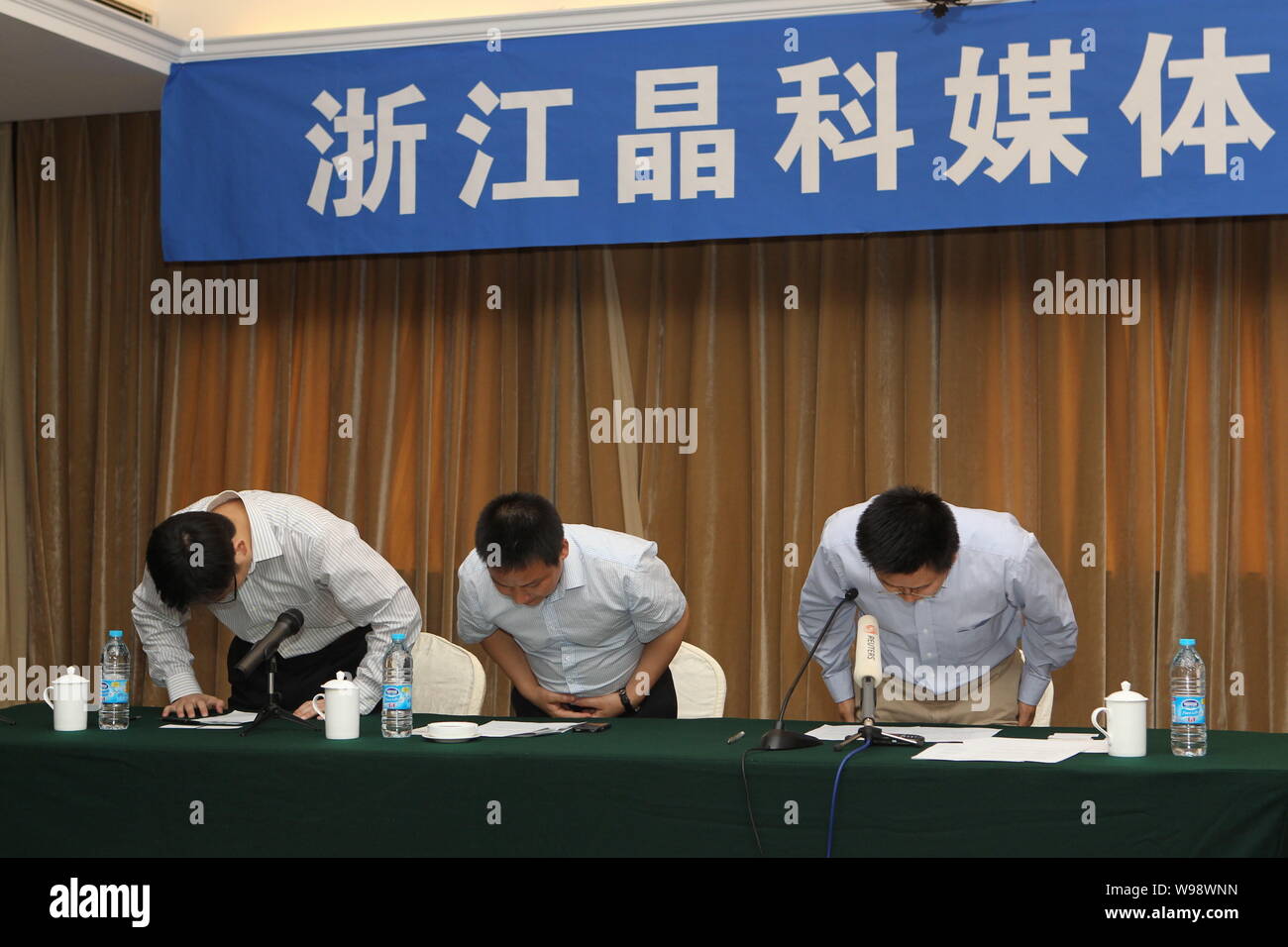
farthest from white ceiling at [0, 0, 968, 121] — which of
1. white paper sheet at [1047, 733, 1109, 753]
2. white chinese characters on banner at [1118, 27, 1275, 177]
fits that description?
white paper sheet at [1047, 733, 1109, 753]

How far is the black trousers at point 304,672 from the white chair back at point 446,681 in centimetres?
16

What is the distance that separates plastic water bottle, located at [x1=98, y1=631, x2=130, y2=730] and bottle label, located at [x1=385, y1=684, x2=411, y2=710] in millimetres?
607

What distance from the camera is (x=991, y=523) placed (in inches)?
119

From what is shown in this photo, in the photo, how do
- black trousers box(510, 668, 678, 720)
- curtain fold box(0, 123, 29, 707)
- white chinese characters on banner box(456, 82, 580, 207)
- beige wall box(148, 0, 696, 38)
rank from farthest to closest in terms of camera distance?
curtain fold box(0, 123, 29, 707)
beige wall box(148, 0, 696, 38)
white chinese characters on banner box(456, 82, 580, 207)
black trousers box(510, 668, 678, 720)

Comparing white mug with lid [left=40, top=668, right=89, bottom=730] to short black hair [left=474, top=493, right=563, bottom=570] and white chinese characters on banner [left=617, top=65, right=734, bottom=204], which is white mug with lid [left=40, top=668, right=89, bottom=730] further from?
white chinese characters on banner [left=617, top=65, right=734, bottom=204]

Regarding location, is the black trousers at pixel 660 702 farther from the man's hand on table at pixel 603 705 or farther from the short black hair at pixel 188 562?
the short black hair at pixel 188 562

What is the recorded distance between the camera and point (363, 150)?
439cm

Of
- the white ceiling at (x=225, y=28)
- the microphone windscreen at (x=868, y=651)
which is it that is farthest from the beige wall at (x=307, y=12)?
the microphone windscreen at (x=868, y=651)

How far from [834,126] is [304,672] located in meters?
2.23

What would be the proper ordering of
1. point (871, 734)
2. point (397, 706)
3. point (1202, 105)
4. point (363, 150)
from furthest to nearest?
point (363, 150) < point (1202, 105) < point (397, 706) < point (871, 734)

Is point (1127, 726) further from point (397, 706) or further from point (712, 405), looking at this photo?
point (712, 405)

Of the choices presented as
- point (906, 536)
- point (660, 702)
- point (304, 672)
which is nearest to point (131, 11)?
point (304, 672)

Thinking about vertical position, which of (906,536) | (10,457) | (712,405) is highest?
(712,405)

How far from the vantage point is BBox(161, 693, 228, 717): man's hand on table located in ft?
9.96
